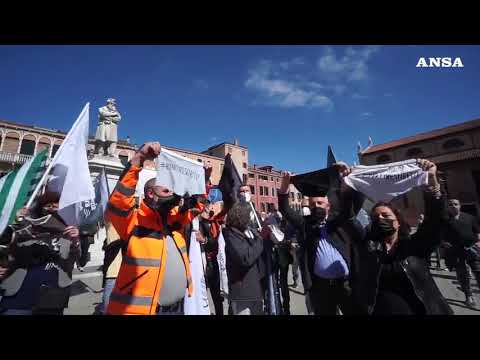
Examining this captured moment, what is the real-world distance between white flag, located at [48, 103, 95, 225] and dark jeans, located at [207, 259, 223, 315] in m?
2.08

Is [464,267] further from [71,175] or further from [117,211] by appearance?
[71,175]

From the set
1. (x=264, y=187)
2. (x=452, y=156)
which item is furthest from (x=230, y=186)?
(x=264, y=187)

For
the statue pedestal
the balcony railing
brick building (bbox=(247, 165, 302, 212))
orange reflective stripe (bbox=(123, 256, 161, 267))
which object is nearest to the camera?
orange reflective stripe (bbox=(123, 256, 161, 267))

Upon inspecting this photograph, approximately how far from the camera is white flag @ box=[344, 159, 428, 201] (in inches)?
116

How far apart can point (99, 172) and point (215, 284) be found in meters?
7.86

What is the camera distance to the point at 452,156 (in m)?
28.1

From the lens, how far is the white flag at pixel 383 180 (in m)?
2.93

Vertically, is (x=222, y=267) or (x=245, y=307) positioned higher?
(x=222, y=267)

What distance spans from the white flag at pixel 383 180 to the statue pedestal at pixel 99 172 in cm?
813

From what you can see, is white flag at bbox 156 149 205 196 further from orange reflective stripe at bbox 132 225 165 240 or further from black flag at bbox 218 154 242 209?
black flag at bbox 218 154 242 209

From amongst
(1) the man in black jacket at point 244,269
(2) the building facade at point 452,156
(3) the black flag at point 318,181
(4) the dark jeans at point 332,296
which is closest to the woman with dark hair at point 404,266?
(4) the dark jeans at point 332,296

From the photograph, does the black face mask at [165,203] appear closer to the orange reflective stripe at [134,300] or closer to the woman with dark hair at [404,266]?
the orange reflective stripe at [134,300]

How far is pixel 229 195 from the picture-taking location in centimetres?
408

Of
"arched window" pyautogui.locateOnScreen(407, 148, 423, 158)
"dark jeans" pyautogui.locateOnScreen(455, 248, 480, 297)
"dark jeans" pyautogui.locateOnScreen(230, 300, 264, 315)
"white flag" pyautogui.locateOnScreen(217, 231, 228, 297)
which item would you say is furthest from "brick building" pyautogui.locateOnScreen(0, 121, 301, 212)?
"arched window" pyautogui.locateOnScreen(407, 148, 423, 158)
